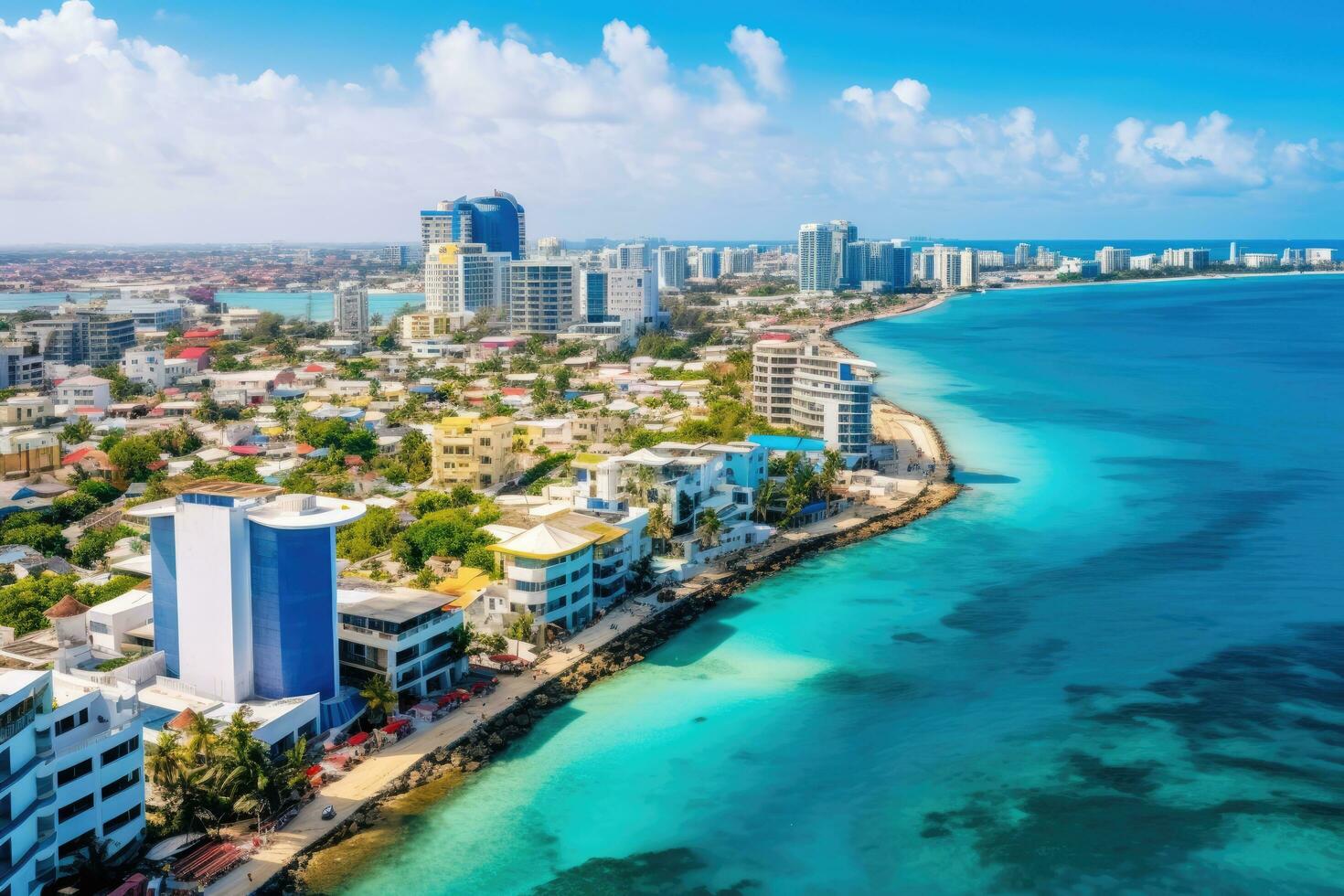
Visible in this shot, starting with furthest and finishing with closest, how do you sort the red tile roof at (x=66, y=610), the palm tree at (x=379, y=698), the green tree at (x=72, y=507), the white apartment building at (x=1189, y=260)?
the white apartment building at (x=1189, y=260) < the green tree at (x=72, y=507) < the red tile roof at (x=66, y=610) < the palm tree at (x=379, y=698)

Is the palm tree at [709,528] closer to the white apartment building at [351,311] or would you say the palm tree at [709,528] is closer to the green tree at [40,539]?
the green tree at [40,539]

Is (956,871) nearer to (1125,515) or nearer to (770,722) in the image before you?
(770,722)

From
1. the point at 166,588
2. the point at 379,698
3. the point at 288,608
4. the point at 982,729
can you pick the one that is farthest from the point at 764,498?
the point at 166,588

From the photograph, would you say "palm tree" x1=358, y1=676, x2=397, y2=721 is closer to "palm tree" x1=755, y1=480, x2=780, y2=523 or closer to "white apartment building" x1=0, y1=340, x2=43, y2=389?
"palm tree" x1=755, y1=480, x2=780, y2=523

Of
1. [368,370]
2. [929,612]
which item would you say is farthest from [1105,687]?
[368,370]

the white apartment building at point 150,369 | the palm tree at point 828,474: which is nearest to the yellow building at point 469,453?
the palm tree at point 828,474

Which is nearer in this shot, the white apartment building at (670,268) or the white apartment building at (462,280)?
the white apartment building at (462,280)

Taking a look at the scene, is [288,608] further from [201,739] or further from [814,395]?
[814,395]
